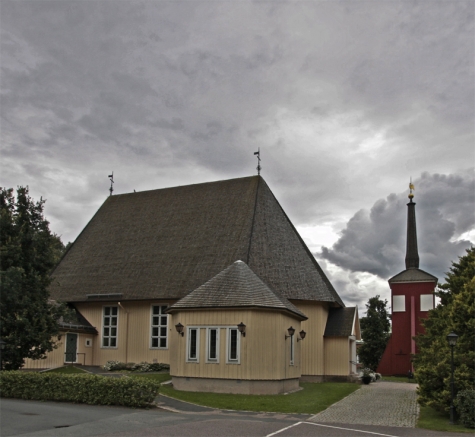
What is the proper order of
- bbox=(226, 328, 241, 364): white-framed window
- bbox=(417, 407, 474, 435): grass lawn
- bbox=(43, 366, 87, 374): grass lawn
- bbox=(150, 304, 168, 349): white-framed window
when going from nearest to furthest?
bbox=(417, 407, 474, 435): grass lawn → bbox=(226, 328, 241, 364): white-framed window → bbox=(43, 366, 87, 374): grass lawn → bbox=(150, 304, 168, 349): white-framed window

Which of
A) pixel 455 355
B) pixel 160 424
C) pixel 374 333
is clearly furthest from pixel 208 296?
pixel 374 333

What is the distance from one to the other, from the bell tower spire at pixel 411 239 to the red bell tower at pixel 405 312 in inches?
55.3

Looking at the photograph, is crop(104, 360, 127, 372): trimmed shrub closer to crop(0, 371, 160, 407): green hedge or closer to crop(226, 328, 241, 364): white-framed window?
crop(0, 371, 160, 407): green hedge

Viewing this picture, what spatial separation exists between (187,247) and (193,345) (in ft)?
30.8

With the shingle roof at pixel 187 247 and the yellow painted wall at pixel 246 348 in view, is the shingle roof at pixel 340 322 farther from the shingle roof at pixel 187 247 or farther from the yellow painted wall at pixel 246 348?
the yellow painted wall at pixel 246 348

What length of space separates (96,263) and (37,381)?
48.8 ft

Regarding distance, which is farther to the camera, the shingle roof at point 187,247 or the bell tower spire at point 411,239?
the bell tower spire at point 411,239

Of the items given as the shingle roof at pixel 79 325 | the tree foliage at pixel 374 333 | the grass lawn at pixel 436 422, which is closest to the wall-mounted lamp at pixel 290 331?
the grass lawn at pixel 436 422

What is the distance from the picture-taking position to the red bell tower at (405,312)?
40.0m

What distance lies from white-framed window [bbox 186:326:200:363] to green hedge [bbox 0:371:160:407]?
17.2 ft

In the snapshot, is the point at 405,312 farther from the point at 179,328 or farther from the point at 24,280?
the point at 24,280

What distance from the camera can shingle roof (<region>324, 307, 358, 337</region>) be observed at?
3023 centimetres

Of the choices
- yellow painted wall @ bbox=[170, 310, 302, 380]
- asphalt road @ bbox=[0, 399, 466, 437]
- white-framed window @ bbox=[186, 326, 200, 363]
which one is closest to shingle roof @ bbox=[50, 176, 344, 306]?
yellow painted wall @ bbox=[170, 310, 302, 380]

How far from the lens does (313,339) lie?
30.0 metres
